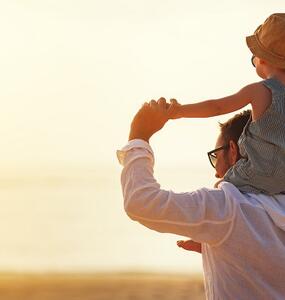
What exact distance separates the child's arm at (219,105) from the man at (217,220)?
0.05m

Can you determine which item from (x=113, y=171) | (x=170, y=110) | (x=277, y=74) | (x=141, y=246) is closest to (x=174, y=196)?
(x=170, y=110)

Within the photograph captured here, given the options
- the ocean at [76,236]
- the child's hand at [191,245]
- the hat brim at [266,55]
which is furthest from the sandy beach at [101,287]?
the hat brim at [266,55]

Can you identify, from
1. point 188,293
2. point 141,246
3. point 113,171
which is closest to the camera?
point 188,293

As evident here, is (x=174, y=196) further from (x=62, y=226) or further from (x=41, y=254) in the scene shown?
(x=62, y=226)

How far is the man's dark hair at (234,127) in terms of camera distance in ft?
9.07

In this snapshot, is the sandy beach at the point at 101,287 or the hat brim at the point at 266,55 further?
the sandy beach at the point at 101,287

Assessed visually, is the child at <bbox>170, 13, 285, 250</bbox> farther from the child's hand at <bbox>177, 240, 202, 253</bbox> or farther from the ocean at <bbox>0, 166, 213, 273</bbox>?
the ocean at <bbox>0, 166, 213, 273</bbox>

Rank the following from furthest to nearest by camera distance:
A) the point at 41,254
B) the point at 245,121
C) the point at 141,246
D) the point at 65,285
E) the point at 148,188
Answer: the point at 141,246, the point at 41,254, the point at 65,285, the point at 245,121, the point at 148,188

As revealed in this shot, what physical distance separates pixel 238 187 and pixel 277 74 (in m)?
0.34

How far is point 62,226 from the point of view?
19281 millimetres

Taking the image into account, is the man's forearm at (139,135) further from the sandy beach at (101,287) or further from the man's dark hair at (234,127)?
the sandy beach at (101,287)

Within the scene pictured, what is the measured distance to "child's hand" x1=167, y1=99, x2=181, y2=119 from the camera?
2.45 meters

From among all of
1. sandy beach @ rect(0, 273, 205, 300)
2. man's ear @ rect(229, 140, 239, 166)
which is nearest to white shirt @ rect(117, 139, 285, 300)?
man's ear @ rect(229, 140, 239, 166)

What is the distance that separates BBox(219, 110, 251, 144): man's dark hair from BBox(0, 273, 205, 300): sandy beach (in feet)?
23.1
